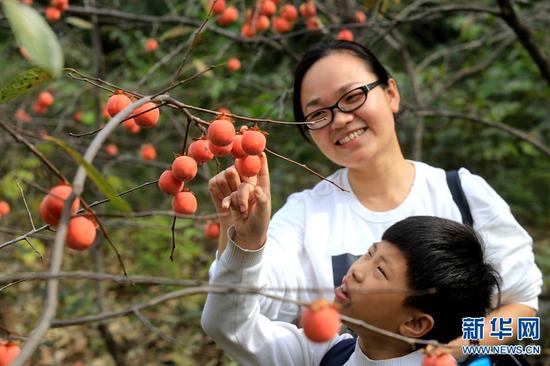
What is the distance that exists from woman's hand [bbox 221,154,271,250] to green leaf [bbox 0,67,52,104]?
365 mm

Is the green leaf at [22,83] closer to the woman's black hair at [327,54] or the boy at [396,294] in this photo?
the boy at [396,294]

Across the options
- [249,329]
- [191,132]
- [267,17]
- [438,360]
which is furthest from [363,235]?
[191,132]

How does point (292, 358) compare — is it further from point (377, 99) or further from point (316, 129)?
point (377, 99)

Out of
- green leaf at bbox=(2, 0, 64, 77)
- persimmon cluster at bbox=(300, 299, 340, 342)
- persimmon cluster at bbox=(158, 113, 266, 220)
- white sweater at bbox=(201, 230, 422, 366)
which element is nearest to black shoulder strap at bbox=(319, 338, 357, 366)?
white sweater at bbox=(201, 230, 422, 366)

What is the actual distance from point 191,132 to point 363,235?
1922 mm

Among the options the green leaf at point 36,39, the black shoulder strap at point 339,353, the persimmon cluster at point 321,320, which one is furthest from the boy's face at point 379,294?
the green leaf at point 36,39

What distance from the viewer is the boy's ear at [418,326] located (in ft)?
3.56

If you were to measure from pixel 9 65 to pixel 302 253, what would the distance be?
3487mm

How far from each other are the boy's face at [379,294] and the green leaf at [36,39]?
0.66 meters

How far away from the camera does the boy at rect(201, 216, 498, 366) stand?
1084mm

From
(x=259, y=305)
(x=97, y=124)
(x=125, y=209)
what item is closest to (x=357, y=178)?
(x=259, y=305)

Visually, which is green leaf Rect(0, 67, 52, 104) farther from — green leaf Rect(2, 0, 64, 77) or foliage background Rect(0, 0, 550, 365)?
foliage background Rect(0, 0, 550, 365)

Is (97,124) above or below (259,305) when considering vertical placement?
above

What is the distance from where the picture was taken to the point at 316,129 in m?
1.38
